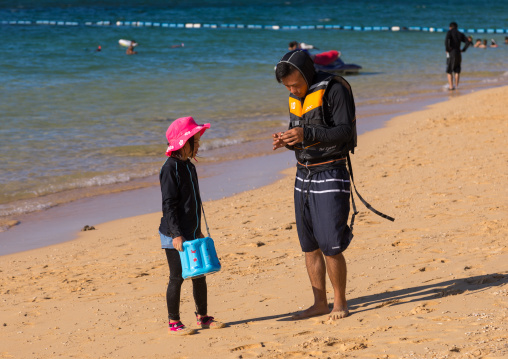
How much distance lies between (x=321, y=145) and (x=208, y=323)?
143cm

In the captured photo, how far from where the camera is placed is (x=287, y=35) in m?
43.1

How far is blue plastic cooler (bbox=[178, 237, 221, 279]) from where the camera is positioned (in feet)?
13.9

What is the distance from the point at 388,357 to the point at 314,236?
1.02m

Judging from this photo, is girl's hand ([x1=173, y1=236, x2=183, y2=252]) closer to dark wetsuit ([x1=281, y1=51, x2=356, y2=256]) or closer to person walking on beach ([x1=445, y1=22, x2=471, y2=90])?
dark wetsuit ([x1=281, y1=51, x2=356, y2=256])

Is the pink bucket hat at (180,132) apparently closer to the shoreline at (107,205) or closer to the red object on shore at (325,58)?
the shoreline at (107,205)

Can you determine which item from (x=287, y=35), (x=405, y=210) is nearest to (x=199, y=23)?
(x=287, y=35)

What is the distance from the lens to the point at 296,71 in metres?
4.16

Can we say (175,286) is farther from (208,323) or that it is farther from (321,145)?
(321,145)

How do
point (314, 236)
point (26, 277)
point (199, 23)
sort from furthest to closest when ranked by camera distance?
point (199, 23) < point (26, 277) < point (314, 236)

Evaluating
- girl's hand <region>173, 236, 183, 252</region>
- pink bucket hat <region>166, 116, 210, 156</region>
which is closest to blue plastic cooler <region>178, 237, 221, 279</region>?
girl's hand <region>173, 236, 183, 252</region>

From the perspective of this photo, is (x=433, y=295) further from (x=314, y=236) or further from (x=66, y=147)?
(x=66, y=147)

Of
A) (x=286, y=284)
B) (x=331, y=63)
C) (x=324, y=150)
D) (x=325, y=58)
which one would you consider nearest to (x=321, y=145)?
(x=324, y=150)

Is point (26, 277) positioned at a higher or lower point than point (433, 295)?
lower

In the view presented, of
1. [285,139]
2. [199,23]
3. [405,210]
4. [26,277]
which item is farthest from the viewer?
[199,23]
